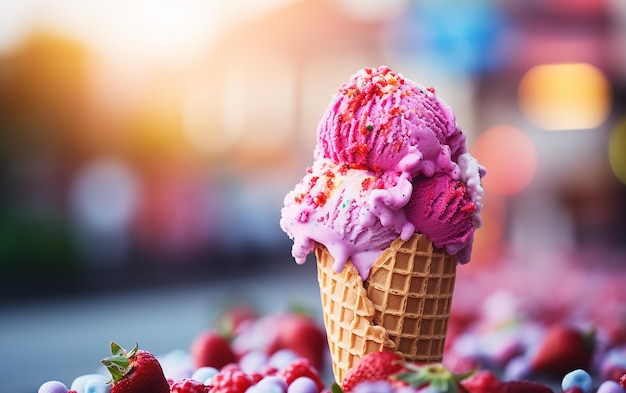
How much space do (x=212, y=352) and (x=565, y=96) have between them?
1234 cm

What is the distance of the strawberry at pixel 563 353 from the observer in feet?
10.5

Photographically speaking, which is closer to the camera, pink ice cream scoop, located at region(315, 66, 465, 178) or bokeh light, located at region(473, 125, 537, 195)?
pink ice cream scoop, located at region(315, 66, 465, 178)

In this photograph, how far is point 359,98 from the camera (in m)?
2.43

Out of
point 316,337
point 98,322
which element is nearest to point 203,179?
point 98,322

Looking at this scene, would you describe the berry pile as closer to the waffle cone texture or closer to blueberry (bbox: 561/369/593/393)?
blueberry (bbox: 561/369/593/393)

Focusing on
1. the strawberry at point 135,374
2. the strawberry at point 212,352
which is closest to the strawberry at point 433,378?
the strawberry at point 135,374

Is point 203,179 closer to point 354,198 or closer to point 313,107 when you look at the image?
point 313,107

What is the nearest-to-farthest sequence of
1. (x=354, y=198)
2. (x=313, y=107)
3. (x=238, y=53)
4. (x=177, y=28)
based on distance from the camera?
(x=354, y=198)
(x=177, y=28)
(x=238, y=53)
(x=313, y=107)

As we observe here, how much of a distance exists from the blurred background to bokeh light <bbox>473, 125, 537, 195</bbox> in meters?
0.03

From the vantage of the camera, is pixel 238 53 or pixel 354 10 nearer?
pixel 354 10

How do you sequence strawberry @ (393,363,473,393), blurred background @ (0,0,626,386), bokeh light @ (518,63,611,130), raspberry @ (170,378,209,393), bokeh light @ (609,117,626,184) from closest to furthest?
strawberry @ (393,363,473,393)
raspberry @ (170,378,209,393)
blurred background @ (0,0,626,386)
bokeh light @ (518,63,611,130)
bokeh light @ (609,117,626,184)

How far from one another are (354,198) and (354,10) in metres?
13.2

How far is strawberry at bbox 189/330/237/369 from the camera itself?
3092mm

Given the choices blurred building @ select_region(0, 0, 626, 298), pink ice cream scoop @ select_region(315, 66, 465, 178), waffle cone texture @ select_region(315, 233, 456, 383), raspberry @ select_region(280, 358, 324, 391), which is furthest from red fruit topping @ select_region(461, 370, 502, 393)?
blurred building @ select_region(0, 0, 626, 298)
